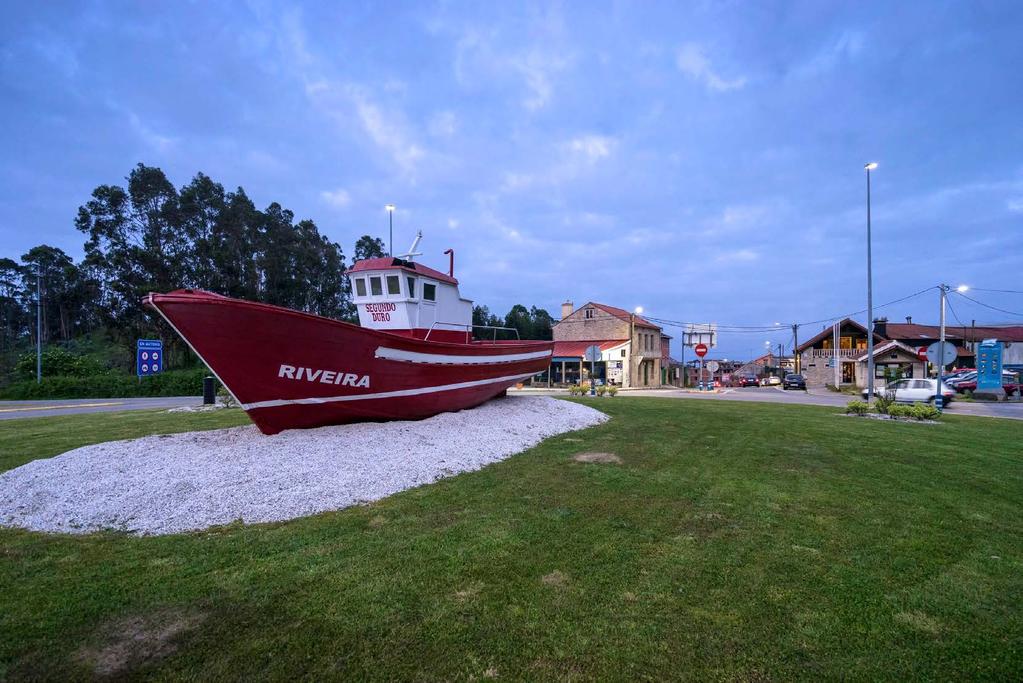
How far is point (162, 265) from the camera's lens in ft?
122

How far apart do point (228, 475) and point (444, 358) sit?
5.18m

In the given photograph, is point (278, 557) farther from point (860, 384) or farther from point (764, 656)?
point (860, 384)

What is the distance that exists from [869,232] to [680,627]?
27.5 meters

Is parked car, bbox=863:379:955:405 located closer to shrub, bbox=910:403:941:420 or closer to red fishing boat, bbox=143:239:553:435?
shrub, bbox=910:403:941:420

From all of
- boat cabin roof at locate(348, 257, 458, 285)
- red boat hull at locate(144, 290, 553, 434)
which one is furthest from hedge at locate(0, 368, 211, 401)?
red boat hull at locate(144, 290, 553, 434)

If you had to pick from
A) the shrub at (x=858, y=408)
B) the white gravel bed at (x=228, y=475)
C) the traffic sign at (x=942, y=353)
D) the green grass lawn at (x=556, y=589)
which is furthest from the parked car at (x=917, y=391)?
the white gravel bed at (x=228, y=475)

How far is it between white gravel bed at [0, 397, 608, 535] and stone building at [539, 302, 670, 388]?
33.3 metres

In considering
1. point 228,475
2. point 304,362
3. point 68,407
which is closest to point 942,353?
point 304,362

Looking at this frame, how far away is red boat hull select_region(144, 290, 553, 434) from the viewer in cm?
727

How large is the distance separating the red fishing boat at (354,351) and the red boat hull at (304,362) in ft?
0.05

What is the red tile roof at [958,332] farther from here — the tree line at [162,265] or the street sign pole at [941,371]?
the tree line at [162,265]

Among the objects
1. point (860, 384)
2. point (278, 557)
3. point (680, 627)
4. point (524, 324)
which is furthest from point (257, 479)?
point (524, 324)

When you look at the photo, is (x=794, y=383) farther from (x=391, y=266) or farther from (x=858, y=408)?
(x=391, y=266)

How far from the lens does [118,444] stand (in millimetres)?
7879
